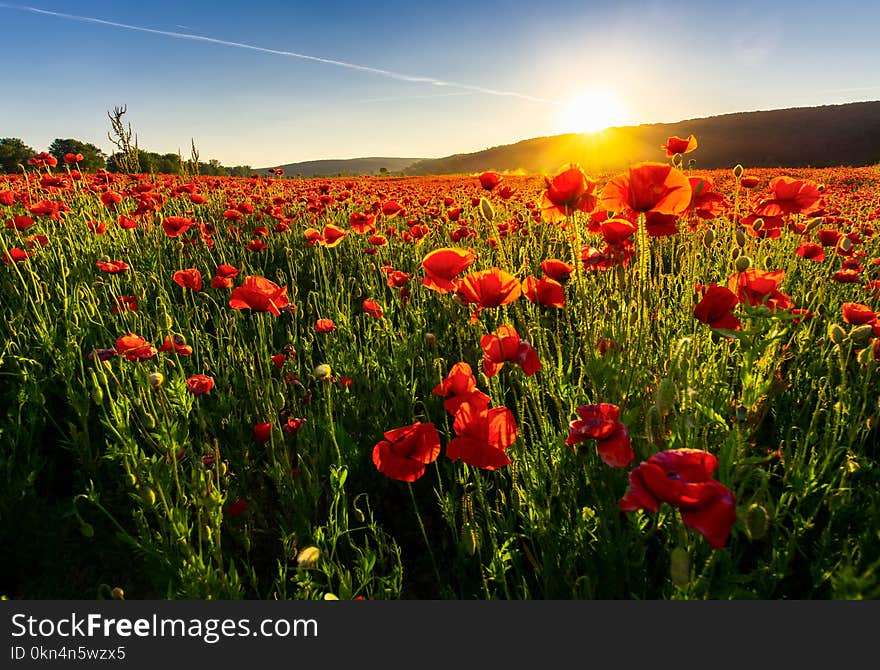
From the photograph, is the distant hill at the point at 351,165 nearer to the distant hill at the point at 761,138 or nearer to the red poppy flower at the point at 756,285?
the distant hill at the point at 761,138

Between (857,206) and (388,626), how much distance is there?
763cm

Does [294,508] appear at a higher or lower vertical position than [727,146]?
lower

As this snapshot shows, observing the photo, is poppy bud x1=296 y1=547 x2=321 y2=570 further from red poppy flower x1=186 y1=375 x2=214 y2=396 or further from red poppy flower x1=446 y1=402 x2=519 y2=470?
red poppy flower x1=186 y1=375 x2=214 y2=396

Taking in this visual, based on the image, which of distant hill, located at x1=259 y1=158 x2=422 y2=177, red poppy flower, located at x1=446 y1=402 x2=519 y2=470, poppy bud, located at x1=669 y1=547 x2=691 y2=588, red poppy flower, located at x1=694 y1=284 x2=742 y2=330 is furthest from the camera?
distant hill, located at x1=259 y1=158 x2=422 y2=177

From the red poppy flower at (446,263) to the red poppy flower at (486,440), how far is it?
591mm

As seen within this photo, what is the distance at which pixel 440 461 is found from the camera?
6.81ft

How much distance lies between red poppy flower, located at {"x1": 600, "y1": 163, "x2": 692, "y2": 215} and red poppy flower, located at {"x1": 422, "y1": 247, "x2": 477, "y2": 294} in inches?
20.4

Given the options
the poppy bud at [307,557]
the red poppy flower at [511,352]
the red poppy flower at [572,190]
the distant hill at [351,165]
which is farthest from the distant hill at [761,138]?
the distant hill at [351,165]

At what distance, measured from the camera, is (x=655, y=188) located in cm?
147

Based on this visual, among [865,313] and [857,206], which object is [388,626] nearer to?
[865,313]

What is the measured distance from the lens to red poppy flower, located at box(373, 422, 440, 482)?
3.99 ft

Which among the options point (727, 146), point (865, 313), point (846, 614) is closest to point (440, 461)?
Answer: point (846, 614)

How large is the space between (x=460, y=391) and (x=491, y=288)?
1.13 ft

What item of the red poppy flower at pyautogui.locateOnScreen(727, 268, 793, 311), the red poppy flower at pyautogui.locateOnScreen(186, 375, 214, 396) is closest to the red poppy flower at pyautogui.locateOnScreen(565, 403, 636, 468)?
the red poppy flower at pyautogui.locateOnScreen(727, 268, 793, 311)
